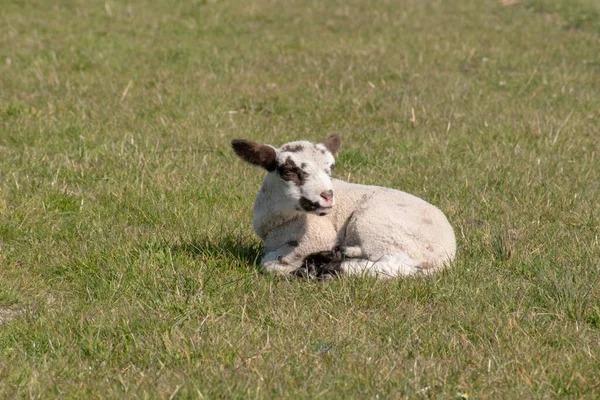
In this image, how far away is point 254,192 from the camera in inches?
338

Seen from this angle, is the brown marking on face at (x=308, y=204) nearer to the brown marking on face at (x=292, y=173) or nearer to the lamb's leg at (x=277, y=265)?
the brown marking on face at (x=292, y=173)

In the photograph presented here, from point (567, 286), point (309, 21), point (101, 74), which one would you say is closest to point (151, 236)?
point (567, 286)

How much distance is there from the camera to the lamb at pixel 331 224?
20.7 ft

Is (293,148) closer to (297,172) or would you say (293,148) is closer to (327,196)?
(297,172)

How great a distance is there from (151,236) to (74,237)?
2.16 feet

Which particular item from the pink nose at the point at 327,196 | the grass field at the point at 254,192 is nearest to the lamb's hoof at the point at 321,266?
the grass field at the point at 254,192

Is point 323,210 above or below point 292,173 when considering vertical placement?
below

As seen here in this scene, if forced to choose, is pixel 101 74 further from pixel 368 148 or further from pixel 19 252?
pixel 19 252

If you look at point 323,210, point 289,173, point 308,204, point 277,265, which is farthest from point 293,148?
point 277,265

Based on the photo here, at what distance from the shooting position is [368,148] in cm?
1036

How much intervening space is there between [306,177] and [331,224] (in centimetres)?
60

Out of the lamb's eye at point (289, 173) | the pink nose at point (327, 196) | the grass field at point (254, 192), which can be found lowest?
the grass field at point (254, 192)

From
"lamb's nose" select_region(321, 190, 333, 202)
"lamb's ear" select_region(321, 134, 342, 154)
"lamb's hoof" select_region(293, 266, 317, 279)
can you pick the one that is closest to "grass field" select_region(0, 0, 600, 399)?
"lamb's hoof" select_region(293, 266, 317, 279)

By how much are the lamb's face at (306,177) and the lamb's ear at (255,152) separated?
2.6 inches
